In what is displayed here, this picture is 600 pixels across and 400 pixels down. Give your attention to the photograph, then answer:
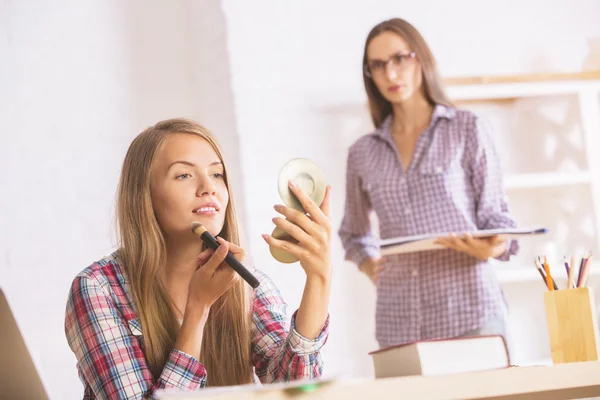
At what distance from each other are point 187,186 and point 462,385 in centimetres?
65

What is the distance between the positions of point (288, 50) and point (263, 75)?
14cm

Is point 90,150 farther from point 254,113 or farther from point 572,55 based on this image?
point 572,55

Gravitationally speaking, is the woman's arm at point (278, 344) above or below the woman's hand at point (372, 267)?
below

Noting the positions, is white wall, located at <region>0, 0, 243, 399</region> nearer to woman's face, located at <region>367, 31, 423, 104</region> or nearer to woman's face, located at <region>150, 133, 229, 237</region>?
woman's face, located at <region>367, 31, 423, 104</region>

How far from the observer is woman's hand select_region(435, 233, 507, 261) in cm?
203

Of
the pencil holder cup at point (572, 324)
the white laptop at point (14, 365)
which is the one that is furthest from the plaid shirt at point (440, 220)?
the white laptop at point (14, 365)

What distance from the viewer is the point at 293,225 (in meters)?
1.01

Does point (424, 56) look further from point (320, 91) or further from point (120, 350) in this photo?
point (120, 350)

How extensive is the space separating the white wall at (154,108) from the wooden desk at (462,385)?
189 centimetres

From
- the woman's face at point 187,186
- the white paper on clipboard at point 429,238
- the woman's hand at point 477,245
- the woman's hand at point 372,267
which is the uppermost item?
A: the woman's face at point 187,186

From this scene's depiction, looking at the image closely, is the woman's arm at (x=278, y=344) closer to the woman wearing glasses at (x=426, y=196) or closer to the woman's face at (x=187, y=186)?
the woman's face at (x=187, y=186)

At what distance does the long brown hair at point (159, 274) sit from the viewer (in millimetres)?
1309

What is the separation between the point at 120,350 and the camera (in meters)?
1.19

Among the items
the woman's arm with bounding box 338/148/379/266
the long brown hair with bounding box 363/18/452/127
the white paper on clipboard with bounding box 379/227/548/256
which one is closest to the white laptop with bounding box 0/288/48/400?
the white paper on clipboard with bounding box 379/227/548/256
